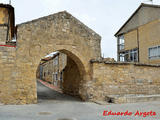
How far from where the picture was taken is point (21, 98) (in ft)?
25.6

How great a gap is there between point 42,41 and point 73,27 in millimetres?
2014

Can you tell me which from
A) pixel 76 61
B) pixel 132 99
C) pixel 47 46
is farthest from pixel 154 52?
pixel 47 46

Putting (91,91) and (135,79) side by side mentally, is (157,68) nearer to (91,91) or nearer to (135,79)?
(135,79)

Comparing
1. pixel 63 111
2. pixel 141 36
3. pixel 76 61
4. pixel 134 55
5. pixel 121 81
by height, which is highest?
pixel 141 36

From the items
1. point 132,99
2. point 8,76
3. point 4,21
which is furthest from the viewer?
point 4,21

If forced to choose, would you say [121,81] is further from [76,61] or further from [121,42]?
[121,42]

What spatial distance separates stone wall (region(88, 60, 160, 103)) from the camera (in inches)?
359

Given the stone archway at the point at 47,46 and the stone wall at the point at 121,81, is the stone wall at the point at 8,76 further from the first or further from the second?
the stone wall at the point at 121,81

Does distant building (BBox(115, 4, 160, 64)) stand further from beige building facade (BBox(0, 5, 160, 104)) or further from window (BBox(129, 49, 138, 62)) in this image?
beige building facade (BBox(0, 5, 160, 104))

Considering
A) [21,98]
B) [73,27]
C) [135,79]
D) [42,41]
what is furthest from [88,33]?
[21,98]

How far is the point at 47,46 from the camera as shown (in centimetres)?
863

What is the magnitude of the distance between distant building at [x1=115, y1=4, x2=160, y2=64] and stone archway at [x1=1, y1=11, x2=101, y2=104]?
28.1 ft

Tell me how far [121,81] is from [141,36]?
31.7 feet

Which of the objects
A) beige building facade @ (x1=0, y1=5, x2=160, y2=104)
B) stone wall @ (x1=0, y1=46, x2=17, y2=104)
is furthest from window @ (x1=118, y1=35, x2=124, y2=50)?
stone wall @ (x1=0, y1=46, x2=17, y2=104)
